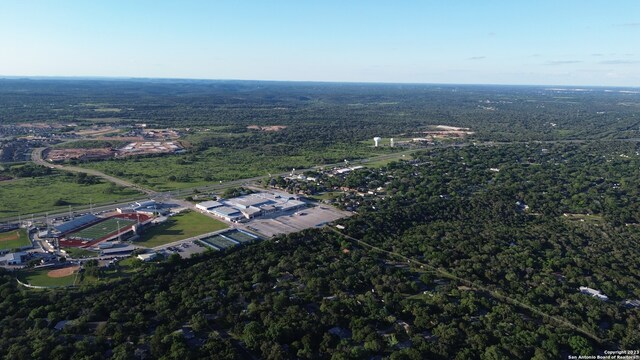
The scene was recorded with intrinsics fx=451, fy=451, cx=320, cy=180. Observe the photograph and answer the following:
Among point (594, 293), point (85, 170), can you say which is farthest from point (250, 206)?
point (85, 170)

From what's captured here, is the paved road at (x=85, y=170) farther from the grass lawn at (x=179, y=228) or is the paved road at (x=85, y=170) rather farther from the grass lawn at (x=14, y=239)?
the grass lawn at (x=14, y=239)

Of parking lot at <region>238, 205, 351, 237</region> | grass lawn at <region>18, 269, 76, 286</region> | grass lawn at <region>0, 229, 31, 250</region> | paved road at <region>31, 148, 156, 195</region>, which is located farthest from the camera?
paved road at <region>31, 148, 156, 195</region>

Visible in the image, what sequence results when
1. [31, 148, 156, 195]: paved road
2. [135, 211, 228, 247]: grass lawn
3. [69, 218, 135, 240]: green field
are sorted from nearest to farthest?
[69, 218, 135, 240]: green field < [135, 211, 228, 247]: grass lawn < [31, 148, 156, 195]: paved road

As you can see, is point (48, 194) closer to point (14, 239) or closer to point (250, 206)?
point (14, 239)

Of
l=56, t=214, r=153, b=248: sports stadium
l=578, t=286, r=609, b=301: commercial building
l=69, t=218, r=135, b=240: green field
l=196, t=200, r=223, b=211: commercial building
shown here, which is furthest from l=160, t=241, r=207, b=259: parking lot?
l=578, t=286, r=609, b=301: commercial building

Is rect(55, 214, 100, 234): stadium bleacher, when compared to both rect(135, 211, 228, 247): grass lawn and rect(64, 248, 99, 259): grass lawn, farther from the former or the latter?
rect(135, 211, 228, 247): grass lawn

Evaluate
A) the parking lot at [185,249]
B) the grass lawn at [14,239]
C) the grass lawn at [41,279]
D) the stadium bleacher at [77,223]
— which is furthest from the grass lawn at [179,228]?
the grass lawn at [14,239]
